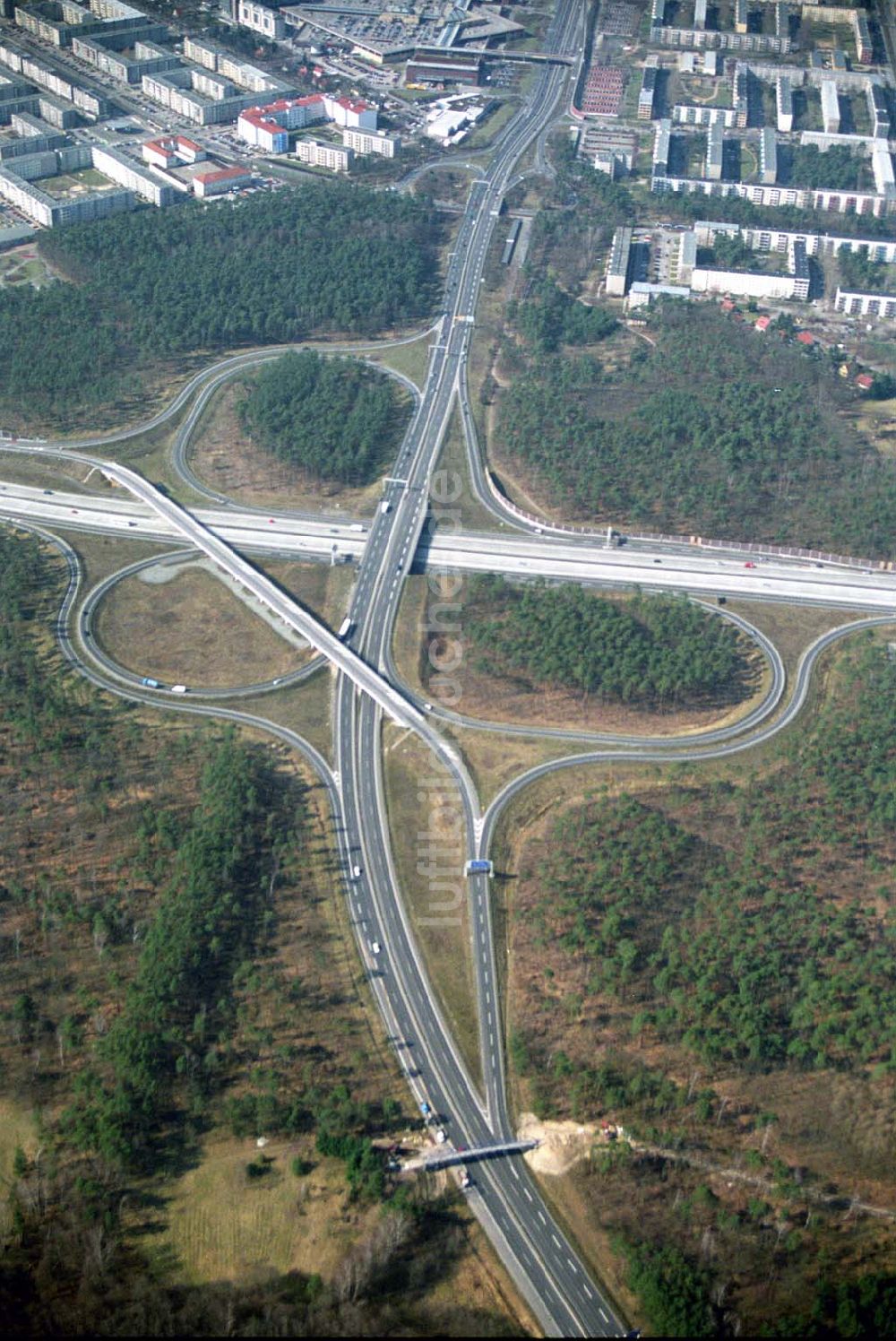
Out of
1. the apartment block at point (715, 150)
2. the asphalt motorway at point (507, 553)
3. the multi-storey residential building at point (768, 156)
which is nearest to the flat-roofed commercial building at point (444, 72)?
the apartment block at point (715, 150)

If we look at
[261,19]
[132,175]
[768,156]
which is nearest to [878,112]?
[768,156]

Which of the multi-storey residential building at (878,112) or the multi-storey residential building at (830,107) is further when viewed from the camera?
the multi-storey residential building at (830,107)

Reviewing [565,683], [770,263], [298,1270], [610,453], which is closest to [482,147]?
[770,263]

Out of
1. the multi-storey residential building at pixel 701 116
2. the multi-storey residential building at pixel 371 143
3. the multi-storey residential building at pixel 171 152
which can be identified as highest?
the multi-storey residential building at pixel 701 116

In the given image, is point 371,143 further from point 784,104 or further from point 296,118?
point 784,104

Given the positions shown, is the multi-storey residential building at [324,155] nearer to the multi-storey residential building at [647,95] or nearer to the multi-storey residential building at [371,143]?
the multi-storey residential building at [371,143]

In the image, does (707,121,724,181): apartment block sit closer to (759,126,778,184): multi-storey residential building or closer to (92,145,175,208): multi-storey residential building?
(759,126,778,184): multi-storey residential building
